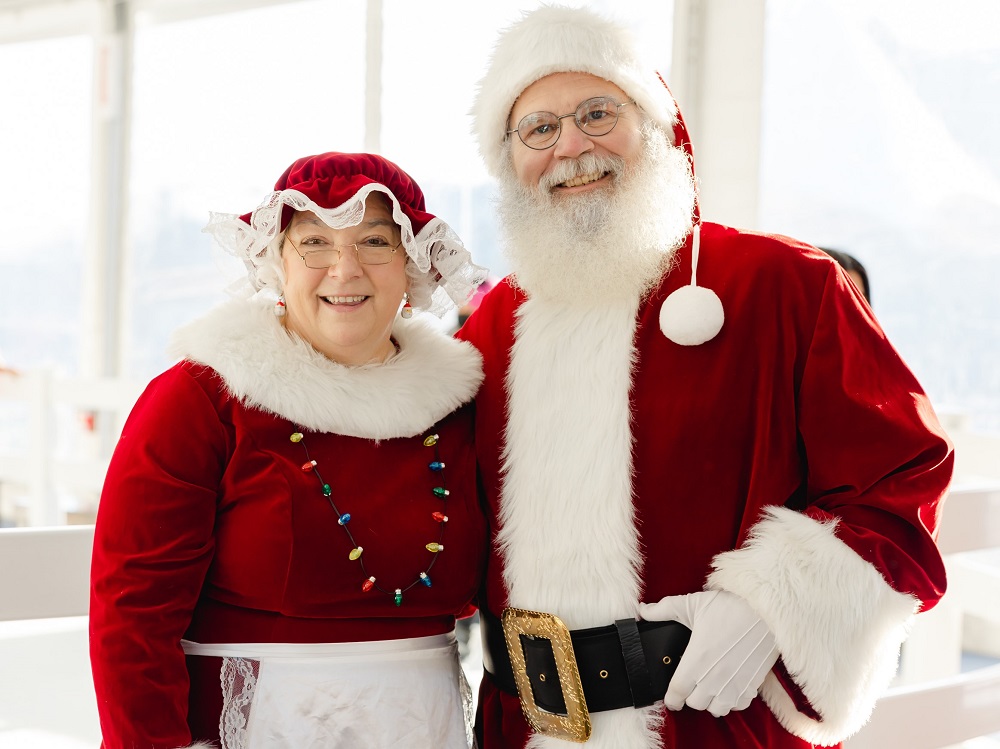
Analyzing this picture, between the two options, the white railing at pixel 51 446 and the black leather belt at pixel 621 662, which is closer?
the black leather belt at pixel 621 662

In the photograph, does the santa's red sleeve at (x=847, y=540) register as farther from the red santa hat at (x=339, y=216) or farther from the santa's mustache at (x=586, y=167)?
the red santa hat at (x=339, y=216)

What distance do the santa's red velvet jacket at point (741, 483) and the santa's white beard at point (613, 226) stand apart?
0.04m

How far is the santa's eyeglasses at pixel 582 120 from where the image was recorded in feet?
5.91

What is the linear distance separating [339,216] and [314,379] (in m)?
0.27

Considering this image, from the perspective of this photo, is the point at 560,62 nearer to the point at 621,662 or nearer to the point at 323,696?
the point at 621,662

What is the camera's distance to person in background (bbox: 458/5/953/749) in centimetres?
154

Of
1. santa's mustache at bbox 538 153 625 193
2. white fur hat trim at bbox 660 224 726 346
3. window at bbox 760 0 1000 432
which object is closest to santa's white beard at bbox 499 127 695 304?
santa's mustache at bbox 538 153 625 193

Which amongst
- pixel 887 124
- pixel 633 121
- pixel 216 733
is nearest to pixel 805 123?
pixel 887 124

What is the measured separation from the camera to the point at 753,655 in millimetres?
1535

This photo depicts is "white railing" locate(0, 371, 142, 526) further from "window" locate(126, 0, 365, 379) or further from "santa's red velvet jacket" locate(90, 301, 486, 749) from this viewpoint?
"santa's red velvet jacket" locate(90, 301, 486, 749)

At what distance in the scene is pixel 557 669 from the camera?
5.35 feet

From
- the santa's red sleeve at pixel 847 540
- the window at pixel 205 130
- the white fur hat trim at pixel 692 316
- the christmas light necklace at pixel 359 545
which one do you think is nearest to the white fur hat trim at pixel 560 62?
the white fur hat trim at pixel 692 316

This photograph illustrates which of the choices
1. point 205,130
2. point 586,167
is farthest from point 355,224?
point 205,130

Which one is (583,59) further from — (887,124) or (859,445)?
(887,124)
